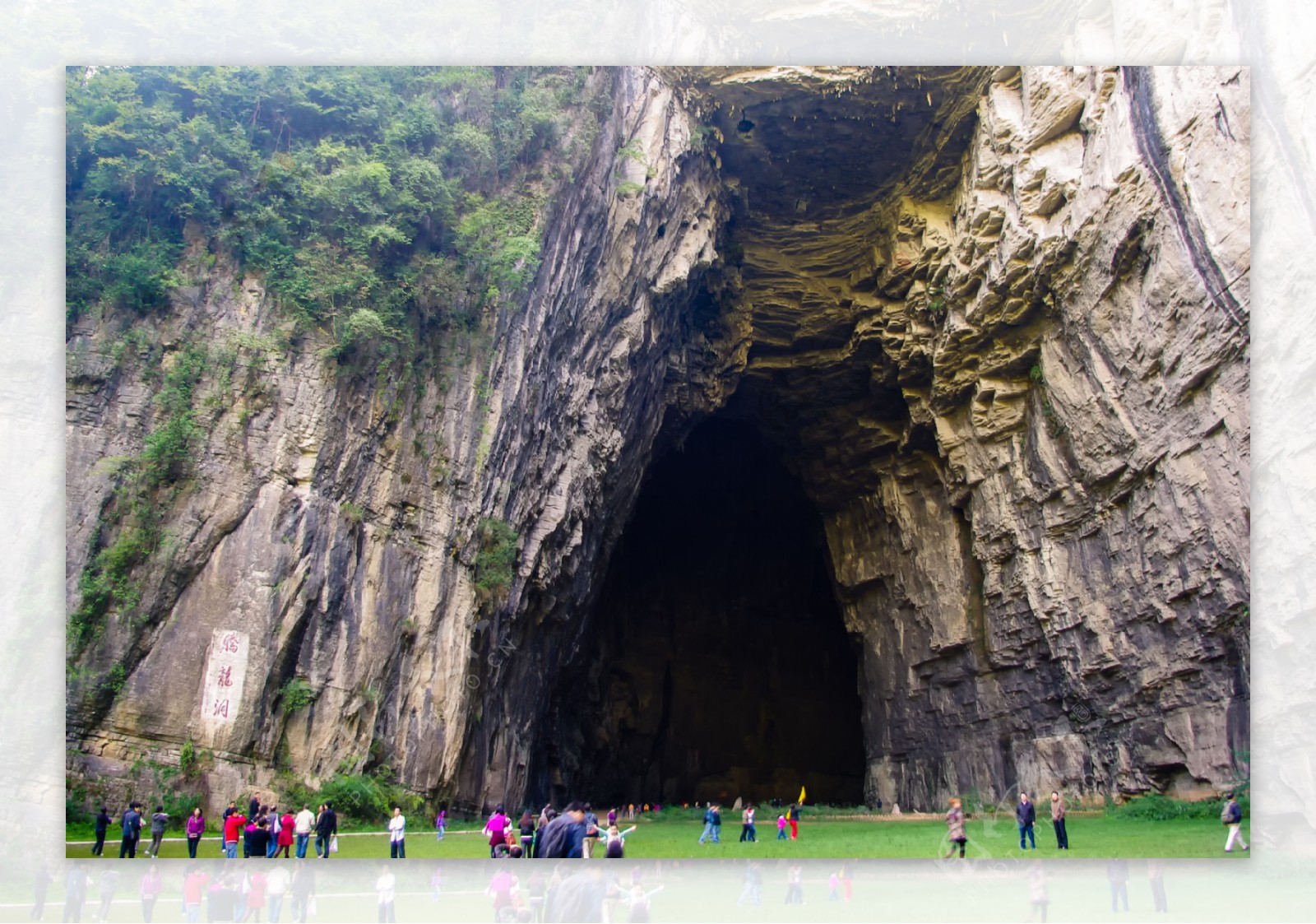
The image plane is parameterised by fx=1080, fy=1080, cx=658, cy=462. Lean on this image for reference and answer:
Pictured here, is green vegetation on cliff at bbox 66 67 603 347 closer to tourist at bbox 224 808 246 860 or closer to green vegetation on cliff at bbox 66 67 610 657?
green vegetation on cliff at bbox 66 67 610 657

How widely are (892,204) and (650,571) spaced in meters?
13.3

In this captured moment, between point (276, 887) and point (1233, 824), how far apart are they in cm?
1150

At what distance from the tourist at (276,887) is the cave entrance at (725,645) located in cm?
1974

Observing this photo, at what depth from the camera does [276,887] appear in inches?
422

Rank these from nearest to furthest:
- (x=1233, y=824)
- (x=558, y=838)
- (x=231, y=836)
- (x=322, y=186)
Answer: (x=558, y=838) → (x=231, y=836) → (x=1233, y=824) → (x=322, y=186)

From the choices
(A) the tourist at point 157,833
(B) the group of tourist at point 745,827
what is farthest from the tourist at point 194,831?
(B) the group of tourist at point 745,827

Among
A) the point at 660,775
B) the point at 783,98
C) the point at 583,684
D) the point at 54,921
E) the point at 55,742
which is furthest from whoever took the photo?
the point at 660,775

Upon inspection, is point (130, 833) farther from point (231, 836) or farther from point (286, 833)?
point (286, 833)

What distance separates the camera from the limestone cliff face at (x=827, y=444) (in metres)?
15.4

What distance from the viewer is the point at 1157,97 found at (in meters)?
16.8

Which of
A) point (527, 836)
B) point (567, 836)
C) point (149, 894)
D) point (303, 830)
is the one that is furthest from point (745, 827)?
point (567, 836)

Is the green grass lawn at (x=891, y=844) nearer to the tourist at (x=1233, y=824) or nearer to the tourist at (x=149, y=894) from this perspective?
the tourist at (x=1233, y=824)

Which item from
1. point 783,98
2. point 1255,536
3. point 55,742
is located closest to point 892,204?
point 783,98

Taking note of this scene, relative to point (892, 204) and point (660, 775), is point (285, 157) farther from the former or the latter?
point (660, 775)
